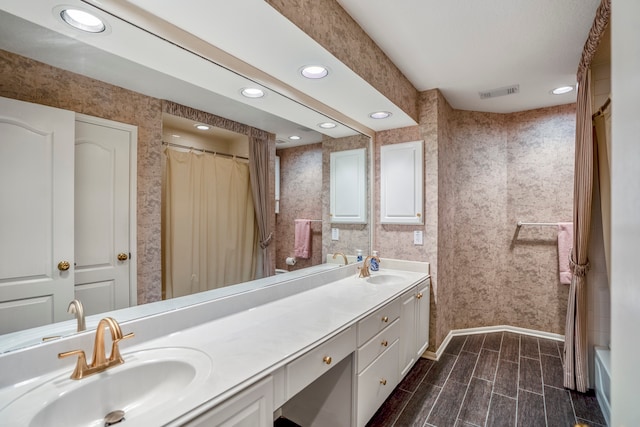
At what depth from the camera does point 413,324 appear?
2367 mm

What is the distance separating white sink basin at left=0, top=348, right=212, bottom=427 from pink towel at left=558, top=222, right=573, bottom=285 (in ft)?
10.8

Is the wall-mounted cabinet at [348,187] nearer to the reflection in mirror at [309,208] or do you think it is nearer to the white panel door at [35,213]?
the reflection in mirror at [309,208]

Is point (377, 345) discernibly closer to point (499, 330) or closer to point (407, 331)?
point (407, 331)

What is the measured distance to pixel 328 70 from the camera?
5.63 feet

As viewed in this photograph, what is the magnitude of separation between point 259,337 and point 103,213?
79 cm

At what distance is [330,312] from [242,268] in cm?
54

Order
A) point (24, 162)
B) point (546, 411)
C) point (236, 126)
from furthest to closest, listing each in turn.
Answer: point (546, 411) → point (236, 126) → point (24, 162)

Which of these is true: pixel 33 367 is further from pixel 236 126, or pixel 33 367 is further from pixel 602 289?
pixel 602 289

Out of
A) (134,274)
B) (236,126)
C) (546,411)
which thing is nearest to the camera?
(134,274)

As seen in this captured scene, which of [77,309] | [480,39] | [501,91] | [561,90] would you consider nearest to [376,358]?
[77,309]

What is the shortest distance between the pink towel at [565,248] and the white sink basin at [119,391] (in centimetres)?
329

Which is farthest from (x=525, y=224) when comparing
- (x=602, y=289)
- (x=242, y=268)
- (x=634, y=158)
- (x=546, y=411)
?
(x=634, y=158)

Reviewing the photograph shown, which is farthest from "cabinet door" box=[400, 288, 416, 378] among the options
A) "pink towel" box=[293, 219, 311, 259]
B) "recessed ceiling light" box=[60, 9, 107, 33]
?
"recessed ceiling light" box=[60, 9, 107, 33]

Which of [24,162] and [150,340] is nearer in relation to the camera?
[24,162]
